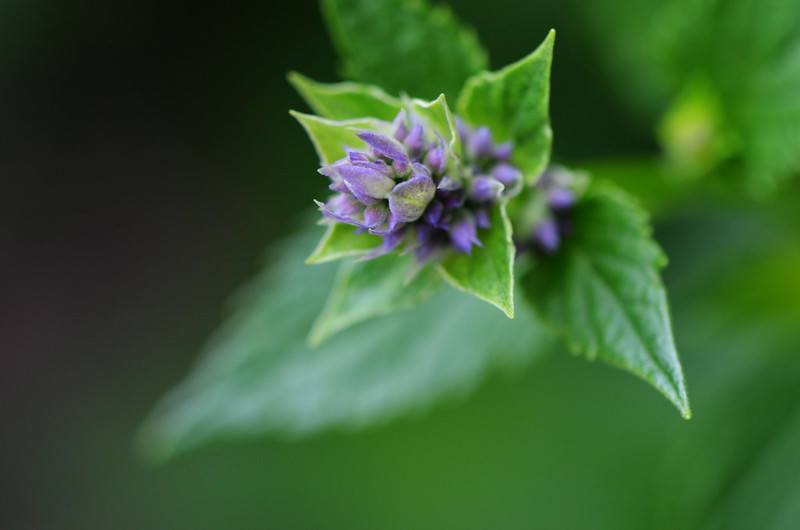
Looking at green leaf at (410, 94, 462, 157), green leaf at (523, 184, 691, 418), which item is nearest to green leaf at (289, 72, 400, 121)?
green leaf at (410, 94, 462, 157)

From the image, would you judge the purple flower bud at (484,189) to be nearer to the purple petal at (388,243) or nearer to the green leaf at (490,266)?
the green leaf at (490,266)

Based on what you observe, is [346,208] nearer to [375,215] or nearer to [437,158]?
[375,215]

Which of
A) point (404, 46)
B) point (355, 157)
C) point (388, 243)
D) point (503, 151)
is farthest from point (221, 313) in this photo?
point (355, 157)

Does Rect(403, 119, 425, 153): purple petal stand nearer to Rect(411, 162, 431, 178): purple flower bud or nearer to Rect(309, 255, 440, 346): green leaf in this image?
Rect(411, 162, 431, 178): purple flower bud

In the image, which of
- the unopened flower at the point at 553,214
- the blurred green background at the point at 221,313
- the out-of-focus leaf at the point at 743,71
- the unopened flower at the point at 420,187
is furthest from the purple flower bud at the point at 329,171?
the blurred green background at the point at 221,313

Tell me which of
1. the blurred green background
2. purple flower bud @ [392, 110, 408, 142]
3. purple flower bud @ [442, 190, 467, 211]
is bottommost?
the blurred green background

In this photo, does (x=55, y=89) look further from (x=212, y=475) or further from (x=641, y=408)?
(x=641, y=408)
